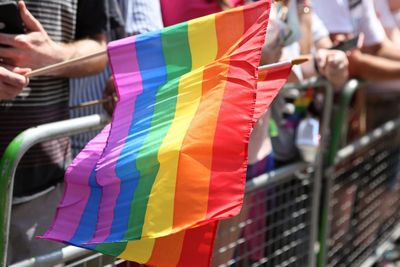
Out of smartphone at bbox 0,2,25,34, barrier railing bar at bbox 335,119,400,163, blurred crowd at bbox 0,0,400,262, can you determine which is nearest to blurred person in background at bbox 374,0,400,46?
blurred crowd at bbox 0,0,400,262

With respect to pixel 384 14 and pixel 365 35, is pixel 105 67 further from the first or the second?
pixel 384 14

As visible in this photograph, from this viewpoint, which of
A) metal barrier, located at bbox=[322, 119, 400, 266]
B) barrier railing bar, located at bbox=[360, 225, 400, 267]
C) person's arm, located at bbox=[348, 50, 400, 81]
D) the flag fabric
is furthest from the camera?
barrier railing bar, located at bbox=[360, 225, 400, 267]

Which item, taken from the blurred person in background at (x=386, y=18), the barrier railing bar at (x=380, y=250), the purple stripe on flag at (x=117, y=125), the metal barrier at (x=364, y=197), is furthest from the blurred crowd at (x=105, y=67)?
the barrier railing bar at (x=380, y=250)

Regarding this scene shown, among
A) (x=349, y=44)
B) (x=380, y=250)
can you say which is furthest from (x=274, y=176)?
(x=380, y=250)

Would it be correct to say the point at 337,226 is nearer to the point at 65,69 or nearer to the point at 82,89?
the point at 82,89

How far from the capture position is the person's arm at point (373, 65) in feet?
9.61

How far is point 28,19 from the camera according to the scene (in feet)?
5.80

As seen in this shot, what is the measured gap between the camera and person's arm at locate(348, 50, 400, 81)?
293 cm

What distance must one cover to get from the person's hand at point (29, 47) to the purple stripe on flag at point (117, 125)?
0.24 m

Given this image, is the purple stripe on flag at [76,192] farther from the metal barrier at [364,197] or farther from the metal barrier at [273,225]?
the metal barrier at [364,197]

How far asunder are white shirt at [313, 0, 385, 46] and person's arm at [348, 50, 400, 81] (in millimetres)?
76

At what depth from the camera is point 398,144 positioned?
4.12 metres

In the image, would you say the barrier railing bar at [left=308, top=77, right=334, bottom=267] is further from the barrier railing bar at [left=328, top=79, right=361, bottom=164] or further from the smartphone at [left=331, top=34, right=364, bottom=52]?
the smartphone at [left=331, top=34, right=364, bottom=52]

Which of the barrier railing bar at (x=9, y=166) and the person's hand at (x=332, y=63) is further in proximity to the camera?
the person's hand at (x=332, y=63)
